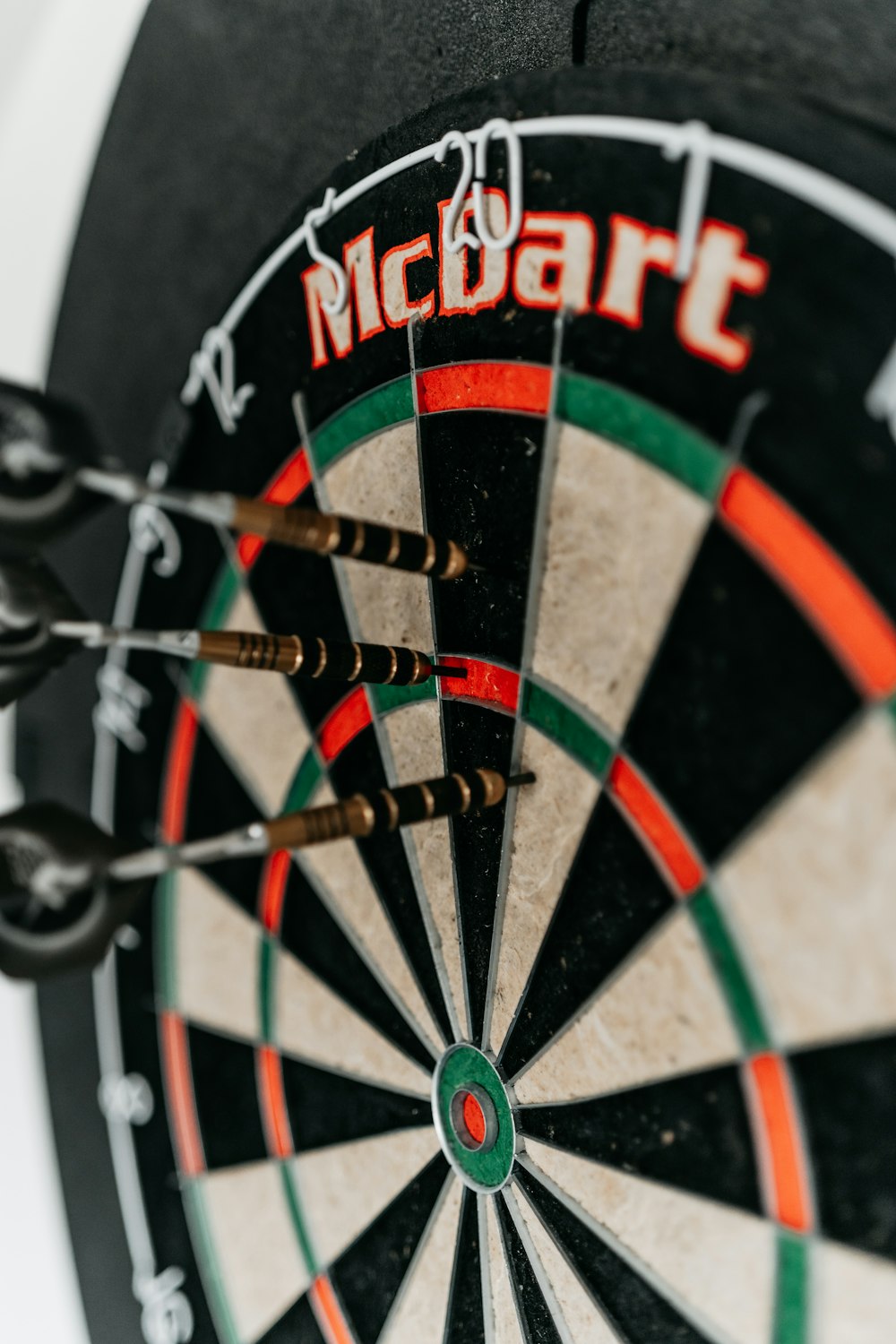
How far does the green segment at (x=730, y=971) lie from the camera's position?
572 millimetres

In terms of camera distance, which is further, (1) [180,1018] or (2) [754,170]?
(1) [180,1018]

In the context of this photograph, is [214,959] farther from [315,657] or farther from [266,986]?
[315,657]

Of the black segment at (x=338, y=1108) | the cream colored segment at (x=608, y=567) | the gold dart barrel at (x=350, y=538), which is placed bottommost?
the black segment at (x=338, y=1108)

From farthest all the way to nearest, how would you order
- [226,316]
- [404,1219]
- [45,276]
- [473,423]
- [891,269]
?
[45,276], [226,316], [404,1219], [473,423], [891,269]

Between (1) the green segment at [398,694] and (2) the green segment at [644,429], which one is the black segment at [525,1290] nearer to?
(1) the green segment at [398,694]

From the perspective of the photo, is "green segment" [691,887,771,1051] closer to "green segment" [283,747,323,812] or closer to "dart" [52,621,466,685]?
"dart" [52,621,466,685]

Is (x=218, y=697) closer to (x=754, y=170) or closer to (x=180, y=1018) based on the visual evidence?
(x=180, y=1018)

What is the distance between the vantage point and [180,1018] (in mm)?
1099

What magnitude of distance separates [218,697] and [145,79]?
0.63m

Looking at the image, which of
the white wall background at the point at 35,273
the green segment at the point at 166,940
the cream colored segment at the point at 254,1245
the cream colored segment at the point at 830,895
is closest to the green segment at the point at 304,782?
the green segment at the point at 166,940

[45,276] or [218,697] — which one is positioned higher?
[45,276]

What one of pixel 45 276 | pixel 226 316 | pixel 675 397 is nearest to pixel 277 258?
pixel 226 316

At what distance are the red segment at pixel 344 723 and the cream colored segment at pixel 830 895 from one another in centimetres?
37

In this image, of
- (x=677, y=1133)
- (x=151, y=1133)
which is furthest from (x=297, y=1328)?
(x=677, y=1133)
